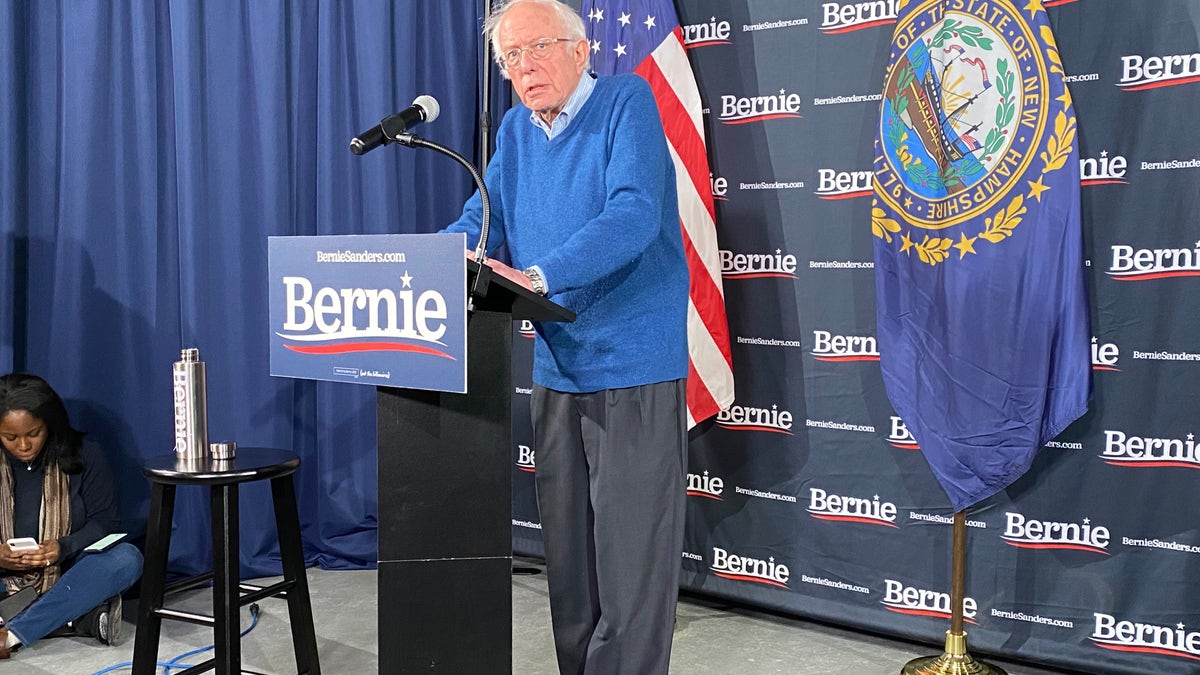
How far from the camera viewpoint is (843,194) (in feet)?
10.9

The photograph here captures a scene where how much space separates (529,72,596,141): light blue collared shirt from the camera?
2.23m

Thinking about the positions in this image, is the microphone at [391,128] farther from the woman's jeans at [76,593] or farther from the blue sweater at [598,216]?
the woman's jeans at [76,593]

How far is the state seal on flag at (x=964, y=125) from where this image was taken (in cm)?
289

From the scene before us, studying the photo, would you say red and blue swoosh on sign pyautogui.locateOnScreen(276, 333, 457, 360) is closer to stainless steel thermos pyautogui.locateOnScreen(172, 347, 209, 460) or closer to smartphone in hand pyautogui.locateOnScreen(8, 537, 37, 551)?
stainless steel thermos pyautogui.locateOnScreen(172, 347, 209, 460)

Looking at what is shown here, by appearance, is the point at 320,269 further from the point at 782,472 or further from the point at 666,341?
the point at 782,472

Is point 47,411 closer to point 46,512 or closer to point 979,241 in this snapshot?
point 46,512

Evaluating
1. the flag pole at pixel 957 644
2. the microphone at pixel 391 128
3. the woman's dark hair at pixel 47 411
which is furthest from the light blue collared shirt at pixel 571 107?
the woman's dark hair at pixel 47 411

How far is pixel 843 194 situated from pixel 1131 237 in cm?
82

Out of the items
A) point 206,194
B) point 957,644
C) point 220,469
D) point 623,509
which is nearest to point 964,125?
point 957,644

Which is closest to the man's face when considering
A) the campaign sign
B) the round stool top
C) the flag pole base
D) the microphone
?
the microphone

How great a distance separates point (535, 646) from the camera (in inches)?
126

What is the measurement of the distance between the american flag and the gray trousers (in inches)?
44.4

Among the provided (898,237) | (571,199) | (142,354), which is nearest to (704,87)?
(898,237)

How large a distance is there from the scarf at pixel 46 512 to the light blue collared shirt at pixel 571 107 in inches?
79.7
